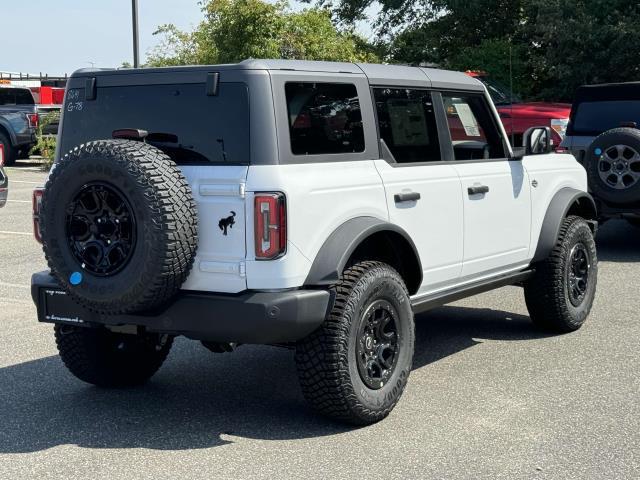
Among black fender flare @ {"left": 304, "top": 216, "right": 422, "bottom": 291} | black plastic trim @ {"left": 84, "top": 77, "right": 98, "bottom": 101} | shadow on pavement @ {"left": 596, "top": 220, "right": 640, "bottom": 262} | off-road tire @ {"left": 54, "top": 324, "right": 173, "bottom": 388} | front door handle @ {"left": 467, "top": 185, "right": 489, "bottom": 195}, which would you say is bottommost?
shadow on pavement @ {"left": 596, "top": 220, "right": 640, "bottom": 262}

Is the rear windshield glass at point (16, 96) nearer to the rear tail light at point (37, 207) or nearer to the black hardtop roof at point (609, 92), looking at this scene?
the black hardtop roof at point (609, 92)

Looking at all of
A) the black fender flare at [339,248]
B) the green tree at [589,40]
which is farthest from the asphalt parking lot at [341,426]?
the green tree at [589,40]

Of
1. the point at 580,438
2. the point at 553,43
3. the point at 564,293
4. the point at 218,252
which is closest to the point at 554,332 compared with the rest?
the point at 564,293

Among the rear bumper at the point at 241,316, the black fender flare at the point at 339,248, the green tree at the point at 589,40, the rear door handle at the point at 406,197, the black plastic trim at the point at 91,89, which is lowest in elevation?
the rear bumper at the point at 241,316

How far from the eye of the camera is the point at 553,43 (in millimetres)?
22234

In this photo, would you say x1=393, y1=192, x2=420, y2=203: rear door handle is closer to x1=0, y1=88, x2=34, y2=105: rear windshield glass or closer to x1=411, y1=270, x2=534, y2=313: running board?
x1=411, y1=270, x2=534, y2=313: running board

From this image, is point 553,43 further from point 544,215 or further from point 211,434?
point 211,434

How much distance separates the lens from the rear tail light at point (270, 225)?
4629 mm

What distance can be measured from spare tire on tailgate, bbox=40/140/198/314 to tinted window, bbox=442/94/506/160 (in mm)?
2242

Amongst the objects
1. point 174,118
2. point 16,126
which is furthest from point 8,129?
point 174,118

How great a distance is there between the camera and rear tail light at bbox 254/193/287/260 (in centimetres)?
463

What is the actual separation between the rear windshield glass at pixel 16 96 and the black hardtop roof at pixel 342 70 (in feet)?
66.3

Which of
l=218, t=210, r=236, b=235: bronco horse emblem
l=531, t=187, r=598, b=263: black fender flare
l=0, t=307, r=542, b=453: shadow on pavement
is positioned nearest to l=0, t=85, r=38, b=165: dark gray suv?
l=0, t=307, r=542, b=453: shadow on pavement

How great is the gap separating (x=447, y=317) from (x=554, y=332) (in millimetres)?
960
